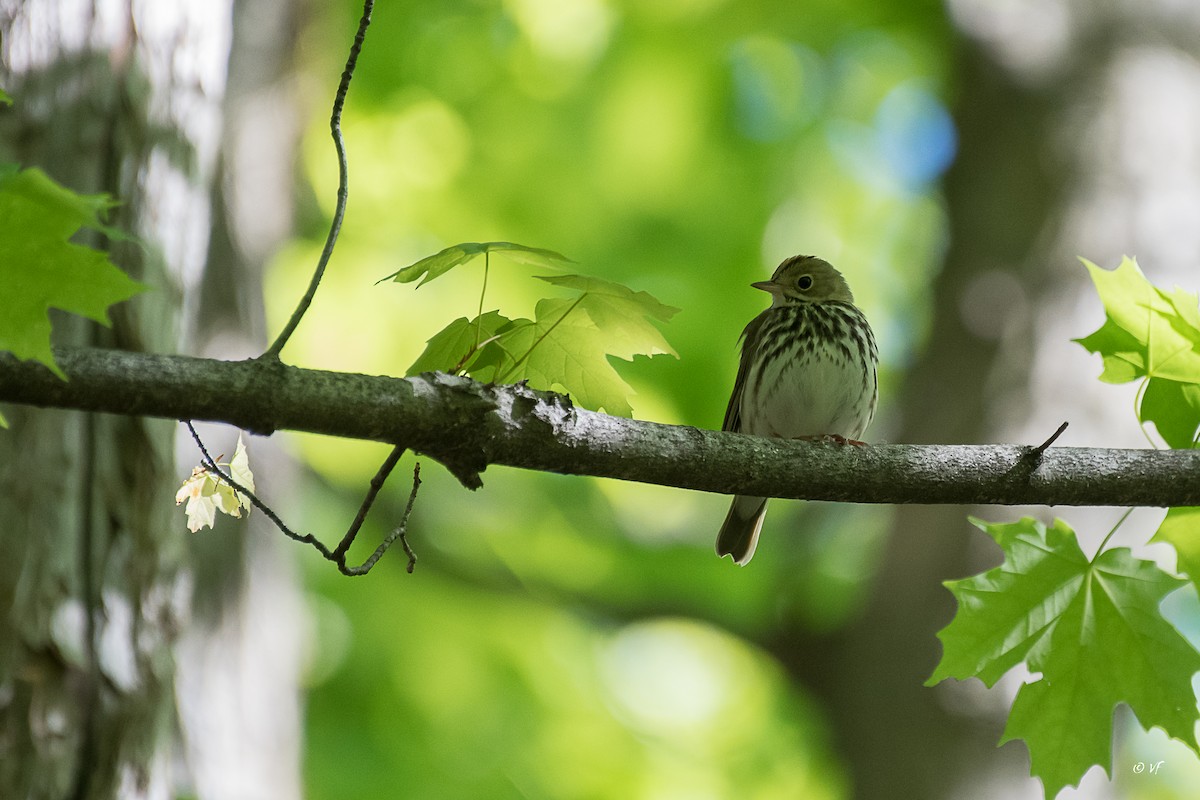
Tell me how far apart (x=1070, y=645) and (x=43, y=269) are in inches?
79.3

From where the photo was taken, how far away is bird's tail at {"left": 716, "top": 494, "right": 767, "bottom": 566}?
4445 millimetres

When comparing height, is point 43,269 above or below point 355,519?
above

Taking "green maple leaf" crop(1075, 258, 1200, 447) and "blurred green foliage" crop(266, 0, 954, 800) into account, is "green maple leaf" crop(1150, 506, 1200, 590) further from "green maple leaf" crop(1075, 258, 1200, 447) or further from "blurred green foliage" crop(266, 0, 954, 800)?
"blurred green foliage" crop(266, 0, 954, 800)

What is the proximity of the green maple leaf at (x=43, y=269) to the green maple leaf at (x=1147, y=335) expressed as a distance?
1758 millimetres

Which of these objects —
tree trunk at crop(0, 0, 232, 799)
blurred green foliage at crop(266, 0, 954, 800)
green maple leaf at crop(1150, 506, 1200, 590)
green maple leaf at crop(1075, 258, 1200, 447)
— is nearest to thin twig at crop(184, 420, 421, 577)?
tree trunk at crop(0, 0, 232, 799)

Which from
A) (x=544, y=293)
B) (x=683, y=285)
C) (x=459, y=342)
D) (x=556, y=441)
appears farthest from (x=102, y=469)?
(x=683, y=285)

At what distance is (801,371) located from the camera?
4.15m

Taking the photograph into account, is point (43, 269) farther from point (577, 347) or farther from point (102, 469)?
point (102, 469)

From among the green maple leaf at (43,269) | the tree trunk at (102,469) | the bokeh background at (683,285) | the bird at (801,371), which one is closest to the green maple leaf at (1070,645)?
the green maple leaf at (43,269)

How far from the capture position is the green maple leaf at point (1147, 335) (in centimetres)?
221

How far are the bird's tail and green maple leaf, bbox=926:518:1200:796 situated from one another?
2084 mm

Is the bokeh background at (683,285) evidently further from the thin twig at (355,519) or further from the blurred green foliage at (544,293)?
the thin twig at (355,519)

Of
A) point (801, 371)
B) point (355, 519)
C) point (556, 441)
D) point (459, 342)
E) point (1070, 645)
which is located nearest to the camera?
point (355, 519)

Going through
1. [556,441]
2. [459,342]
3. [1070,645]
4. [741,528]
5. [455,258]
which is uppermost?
[455,258]
